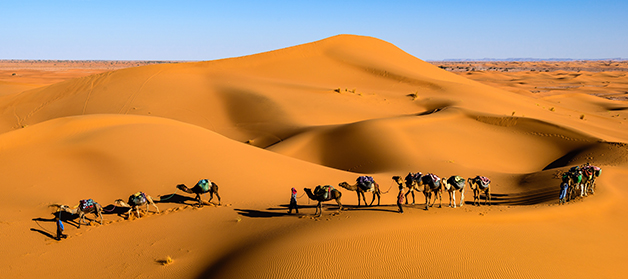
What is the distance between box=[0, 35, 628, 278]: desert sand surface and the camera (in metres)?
8.90

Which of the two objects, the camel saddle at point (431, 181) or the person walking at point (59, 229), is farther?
the camel saddle at point (431, 181)

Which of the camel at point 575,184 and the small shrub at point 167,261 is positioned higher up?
the camel at point 575,184

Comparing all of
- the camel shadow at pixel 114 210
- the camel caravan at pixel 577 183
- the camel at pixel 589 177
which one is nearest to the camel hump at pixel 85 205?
the camel shadow at pixel 114 210

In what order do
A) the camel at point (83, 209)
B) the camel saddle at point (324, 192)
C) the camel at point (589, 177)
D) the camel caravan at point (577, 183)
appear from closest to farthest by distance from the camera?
the camel saddle at point (324, 192) < the camel at point (83, 209) < the camel caravan at point (577, 183) < the camel at point (589, 177)

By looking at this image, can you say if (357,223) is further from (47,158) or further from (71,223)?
(47,158)

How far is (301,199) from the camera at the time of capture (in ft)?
45.5

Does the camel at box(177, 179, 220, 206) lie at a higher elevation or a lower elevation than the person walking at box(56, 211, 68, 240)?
higher

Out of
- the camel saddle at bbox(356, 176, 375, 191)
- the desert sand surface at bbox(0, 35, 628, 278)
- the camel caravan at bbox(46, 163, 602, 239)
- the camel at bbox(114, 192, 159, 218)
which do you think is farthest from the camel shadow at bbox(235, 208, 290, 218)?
the camel at bbox(114, 192, 159, 218)

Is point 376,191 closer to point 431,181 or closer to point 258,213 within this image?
point 431,181

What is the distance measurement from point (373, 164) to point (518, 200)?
26.1 ft

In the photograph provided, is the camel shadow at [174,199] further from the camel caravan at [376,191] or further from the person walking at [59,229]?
the person walking at [59,229]

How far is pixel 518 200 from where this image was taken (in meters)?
15.2

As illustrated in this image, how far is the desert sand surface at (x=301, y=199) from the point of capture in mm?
8898

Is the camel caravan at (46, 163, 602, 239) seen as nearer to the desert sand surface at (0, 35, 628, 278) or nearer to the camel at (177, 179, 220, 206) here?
the camel at (177, 179, 220, 206)
